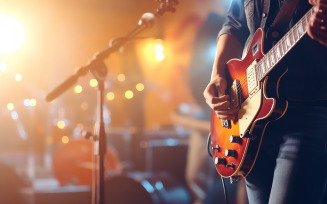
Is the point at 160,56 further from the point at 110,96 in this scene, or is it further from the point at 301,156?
the point at 301,156

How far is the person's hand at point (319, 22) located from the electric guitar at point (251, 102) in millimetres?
80

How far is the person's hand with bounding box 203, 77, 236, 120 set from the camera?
159 cm

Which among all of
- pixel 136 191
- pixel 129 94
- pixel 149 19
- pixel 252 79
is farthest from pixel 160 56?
pixel 252 79

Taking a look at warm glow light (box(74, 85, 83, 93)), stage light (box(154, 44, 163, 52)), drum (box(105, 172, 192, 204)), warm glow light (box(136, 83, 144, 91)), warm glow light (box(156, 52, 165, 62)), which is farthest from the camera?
warm glow light (box(156, 52, 165, 62))

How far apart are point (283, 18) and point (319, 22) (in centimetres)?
30

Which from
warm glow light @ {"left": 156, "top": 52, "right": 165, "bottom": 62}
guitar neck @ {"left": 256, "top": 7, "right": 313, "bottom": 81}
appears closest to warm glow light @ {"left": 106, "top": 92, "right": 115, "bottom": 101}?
guitar neck @ {"left": 256, "top": 7, "right": 313, "bottom": 81}

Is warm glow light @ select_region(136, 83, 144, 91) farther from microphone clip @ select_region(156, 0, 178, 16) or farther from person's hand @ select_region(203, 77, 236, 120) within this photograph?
person's hand @ select_region(203, 77, 236, 120)

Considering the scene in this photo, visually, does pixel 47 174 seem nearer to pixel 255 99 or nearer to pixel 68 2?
pixel 68 2

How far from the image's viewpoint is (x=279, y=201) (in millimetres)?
1268

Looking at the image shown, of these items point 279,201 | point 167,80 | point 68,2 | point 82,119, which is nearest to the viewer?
point 279,201

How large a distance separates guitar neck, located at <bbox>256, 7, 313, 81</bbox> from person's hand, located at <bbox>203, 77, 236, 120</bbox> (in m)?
0.21

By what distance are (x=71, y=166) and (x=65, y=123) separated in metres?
0.64

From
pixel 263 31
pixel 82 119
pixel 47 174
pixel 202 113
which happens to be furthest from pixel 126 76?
pixel 263 31

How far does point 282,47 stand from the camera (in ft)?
4.29
